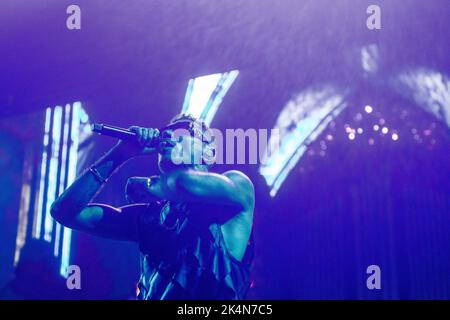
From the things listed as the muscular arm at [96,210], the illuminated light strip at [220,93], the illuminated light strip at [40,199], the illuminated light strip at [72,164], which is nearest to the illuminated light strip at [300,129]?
the illuminated light strip at [220,93]

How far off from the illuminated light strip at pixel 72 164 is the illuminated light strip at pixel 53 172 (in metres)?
0.06

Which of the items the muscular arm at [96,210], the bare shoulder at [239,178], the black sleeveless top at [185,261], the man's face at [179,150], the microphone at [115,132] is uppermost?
the microphone at [115,132]

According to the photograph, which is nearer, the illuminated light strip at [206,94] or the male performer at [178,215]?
the male performer at [178,215]

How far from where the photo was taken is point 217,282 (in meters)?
2.01

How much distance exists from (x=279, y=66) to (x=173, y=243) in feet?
2.72

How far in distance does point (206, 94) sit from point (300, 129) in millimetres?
409

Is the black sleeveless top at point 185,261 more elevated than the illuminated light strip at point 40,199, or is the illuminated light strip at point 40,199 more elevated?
the illuminated light strip at point 40,199

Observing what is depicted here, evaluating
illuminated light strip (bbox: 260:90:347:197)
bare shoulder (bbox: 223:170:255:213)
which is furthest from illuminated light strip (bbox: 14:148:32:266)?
illuminated light strip (bbox: 260:90:347:197)

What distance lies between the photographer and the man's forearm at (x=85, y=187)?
2.00m

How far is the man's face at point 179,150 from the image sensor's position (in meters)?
2.09

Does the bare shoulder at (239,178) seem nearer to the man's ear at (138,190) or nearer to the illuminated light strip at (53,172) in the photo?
the man's ear at (138,190)

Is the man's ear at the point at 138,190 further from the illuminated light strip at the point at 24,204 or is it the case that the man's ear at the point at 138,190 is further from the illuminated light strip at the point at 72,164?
the illuminated light strip at the point at 24,204

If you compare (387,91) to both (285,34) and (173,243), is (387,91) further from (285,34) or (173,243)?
(173,243)

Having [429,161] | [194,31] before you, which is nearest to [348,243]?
[429,161]
